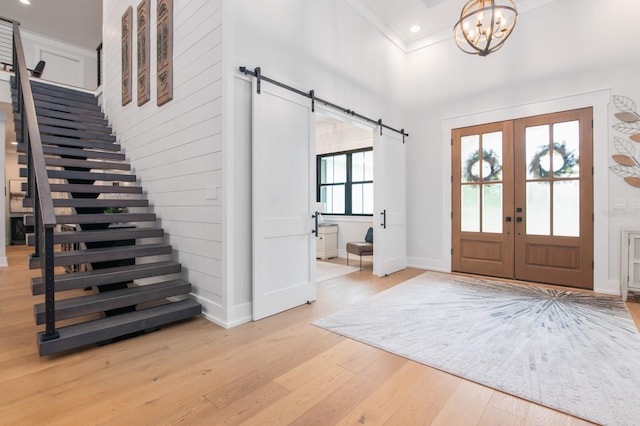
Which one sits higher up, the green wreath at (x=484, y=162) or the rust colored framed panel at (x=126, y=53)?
the rust colored framed panel at (x=126, y=53)

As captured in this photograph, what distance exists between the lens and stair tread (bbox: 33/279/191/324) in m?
2.53

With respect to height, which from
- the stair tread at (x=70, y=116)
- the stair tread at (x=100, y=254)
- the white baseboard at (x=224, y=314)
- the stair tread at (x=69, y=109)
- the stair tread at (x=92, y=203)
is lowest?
the white baseboard at (x=224, y=314)

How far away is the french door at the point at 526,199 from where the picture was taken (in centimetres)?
444

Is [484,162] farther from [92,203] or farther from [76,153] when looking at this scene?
[76,153]

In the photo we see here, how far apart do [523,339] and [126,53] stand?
661cm

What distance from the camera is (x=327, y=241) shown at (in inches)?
281

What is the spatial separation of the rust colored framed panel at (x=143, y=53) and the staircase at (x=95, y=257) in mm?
1179

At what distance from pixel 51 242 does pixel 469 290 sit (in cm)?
468

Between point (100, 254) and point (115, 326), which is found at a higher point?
point (100, 254)

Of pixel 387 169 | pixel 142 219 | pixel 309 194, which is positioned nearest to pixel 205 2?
pixel 309 194

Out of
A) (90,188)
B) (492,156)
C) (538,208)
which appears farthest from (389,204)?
(90,188)

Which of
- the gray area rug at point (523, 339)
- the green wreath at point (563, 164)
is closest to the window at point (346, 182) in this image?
the green wreath at point (563, 164)

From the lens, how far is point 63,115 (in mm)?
5023

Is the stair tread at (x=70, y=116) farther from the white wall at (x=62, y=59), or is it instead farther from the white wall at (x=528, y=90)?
the white wall at (x=528, y=90)
